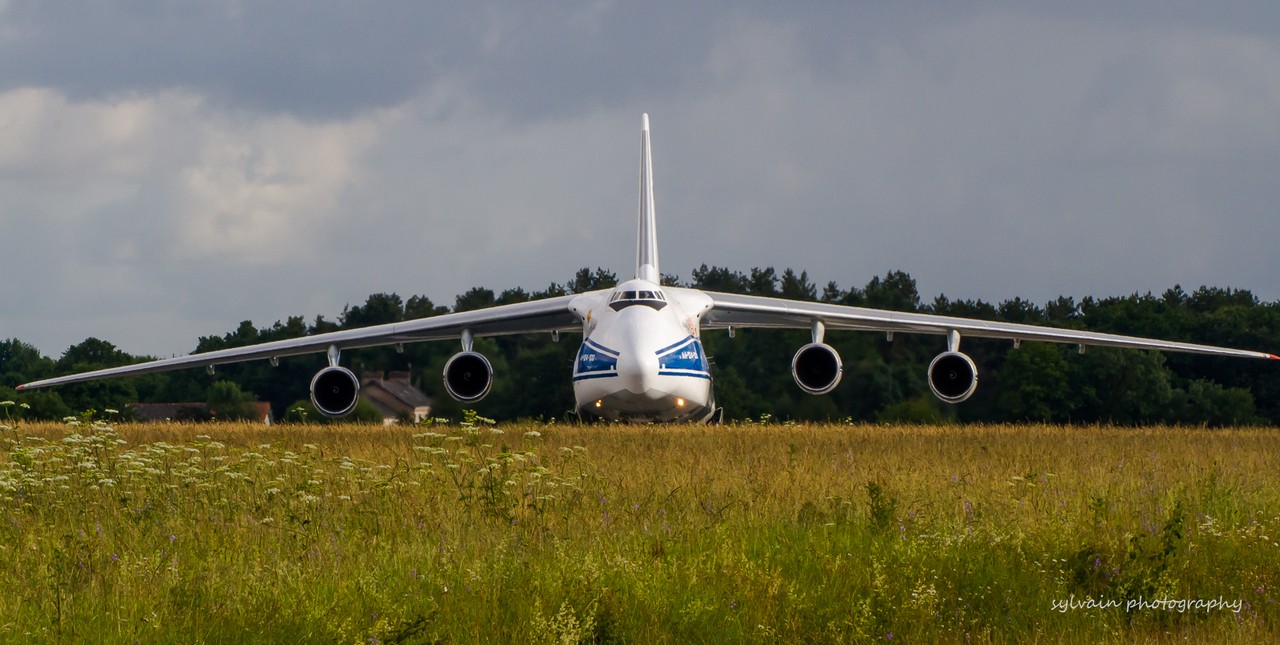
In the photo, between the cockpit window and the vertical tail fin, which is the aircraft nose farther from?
the vertical tail fin

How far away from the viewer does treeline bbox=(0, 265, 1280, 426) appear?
2489cm

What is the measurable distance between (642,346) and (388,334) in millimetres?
5315

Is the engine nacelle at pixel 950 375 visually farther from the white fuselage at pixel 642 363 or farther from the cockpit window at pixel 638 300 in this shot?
the cockpit window at pixel 638 300

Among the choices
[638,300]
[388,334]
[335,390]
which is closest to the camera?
[638,300]

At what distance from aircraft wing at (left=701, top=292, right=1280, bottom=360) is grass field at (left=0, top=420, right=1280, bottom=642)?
407 inches

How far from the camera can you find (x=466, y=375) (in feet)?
69.3

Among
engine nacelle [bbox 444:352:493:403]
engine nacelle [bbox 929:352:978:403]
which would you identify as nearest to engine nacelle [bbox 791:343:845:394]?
engine nacelle [bbox 929:352:978:403]

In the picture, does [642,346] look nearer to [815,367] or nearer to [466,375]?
[466,375]

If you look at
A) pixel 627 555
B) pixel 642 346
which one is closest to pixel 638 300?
pixel 642 346

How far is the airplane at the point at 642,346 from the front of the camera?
62.6ft

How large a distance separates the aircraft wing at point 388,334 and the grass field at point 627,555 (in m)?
10.2

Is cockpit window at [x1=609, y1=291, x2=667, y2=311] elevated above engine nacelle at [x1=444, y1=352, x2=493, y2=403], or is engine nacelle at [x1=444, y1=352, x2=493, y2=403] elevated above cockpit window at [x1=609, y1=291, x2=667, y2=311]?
cockpit window at [x1=609, y1=291, x2=667, y2=311]

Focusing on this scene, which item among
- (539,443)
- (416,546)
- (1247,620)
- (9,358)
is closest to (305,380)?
(539,443)

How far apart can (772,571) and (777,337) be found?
22651mm
